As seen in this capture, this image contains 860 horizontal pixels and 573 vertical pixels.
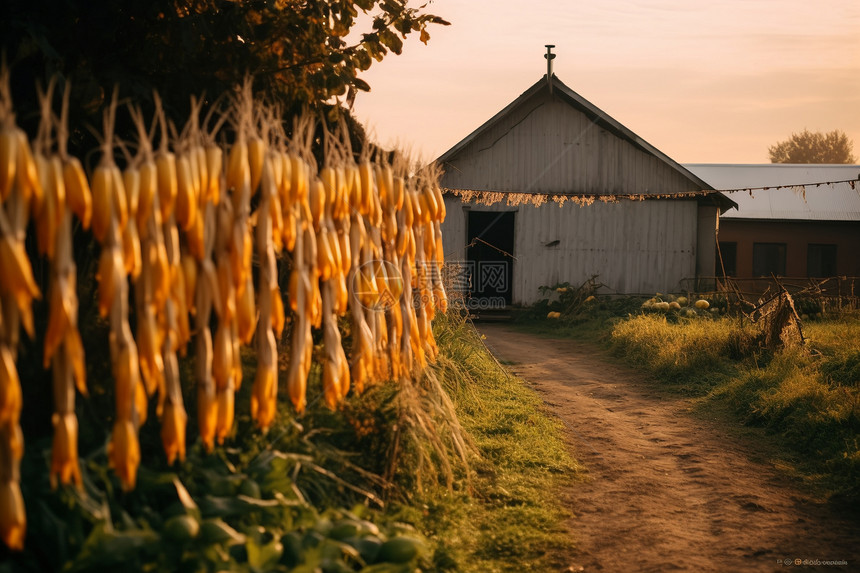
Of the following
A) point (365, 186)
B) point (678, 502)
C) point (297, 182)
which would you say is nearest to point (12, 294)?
point (297, 182)

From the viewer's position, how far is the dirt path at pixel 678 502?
4.45 metres

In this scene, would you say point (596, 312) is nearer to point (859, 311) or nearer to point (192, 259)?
point (859, 311)

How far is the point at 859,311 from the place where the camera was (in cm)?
1426

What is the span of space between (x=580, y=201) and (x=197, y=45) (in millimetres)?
14080

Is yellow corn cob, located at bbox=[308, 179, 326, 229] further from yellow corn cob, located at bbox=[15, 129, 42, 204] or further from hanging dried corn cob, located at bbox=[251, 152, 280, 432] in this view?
yellow corn cob, located at bbox=[15, 129, 42, 204]

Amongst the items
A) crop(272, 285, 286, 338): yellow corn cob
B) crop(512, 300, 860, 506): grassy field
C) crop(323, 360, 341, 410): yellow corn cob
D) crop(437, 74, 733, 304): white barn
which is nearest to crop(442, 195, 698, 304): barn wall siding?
crop(437, 74, 733, 304): white barn

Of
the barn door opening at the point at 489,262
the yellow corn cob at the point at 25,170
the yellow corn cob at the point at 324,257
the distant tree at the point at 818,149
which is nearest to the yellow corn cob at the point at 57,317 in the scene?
the yellow corn cob at the point at 25,170

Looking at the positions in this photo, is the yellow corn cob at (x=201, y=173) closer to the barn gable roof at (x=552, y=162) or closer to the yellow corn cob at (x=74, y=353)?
the yellow corn cob at (x=74, y=353)

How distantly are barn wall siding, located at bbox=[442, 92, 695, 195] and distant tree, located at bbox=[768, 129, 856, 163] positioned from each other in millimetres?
51197

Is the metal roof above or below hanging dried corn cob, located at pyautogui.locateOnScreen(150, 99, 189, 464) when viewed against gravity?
above

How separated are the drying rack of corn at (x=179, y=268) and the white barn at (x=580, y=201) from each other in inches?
533

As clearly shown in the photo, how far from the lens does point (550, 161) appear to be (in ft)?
59.1

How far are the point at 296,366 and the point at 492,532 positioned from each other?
179cm

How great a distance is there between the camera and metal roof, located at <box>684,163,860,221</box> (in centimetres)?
2500
